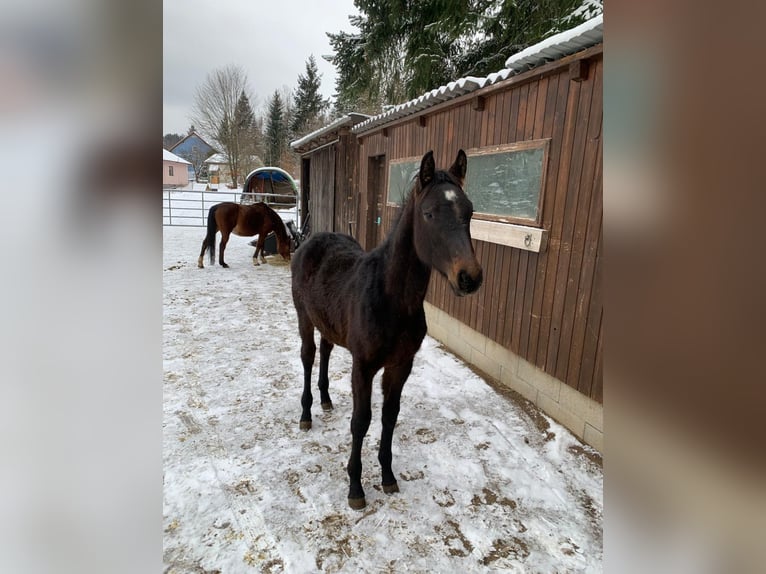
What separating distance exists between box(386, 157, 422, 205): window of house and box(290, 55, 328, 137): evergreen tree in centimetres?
2801

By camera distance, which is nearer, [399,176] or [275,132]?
[399,176]

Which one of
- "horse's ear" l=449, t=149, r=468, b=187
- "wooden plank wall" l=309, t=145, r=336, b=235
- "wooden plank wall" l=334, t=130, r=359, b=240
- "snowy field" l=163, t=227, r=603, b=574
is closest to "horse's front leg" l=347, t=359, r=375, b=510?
"snowy field" l=163, t=227, r=603, b=574

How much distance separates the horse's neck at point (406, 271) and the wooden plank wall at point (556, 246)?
1.40m

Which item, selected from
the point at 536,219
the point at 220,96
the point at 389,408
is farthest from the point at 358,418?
the point at 536,219

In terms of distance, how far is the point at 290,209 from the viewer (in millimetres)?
18375

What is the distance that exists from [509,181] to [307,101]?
34.7 metres

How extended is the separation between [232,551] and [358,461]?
74 cm

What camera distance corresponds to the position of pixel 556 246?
308 centimetres

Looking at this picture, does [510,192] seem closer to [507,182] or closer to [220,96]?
[507,182]

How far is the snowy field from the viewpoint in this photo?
1908 millimetres

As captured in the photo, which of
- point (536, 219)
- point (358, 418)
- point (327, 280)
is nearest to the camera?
point (358, 418)

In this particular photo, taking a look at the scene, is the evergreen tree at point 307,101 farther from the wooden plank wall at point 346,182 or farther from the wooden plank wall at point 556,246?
the wooden plank wall at point 556,246

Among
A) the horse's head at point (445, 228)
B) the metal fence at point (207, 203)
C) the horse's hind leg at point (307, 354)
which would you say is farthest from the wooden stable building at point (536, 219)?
the metal fence at point (207, 203)
